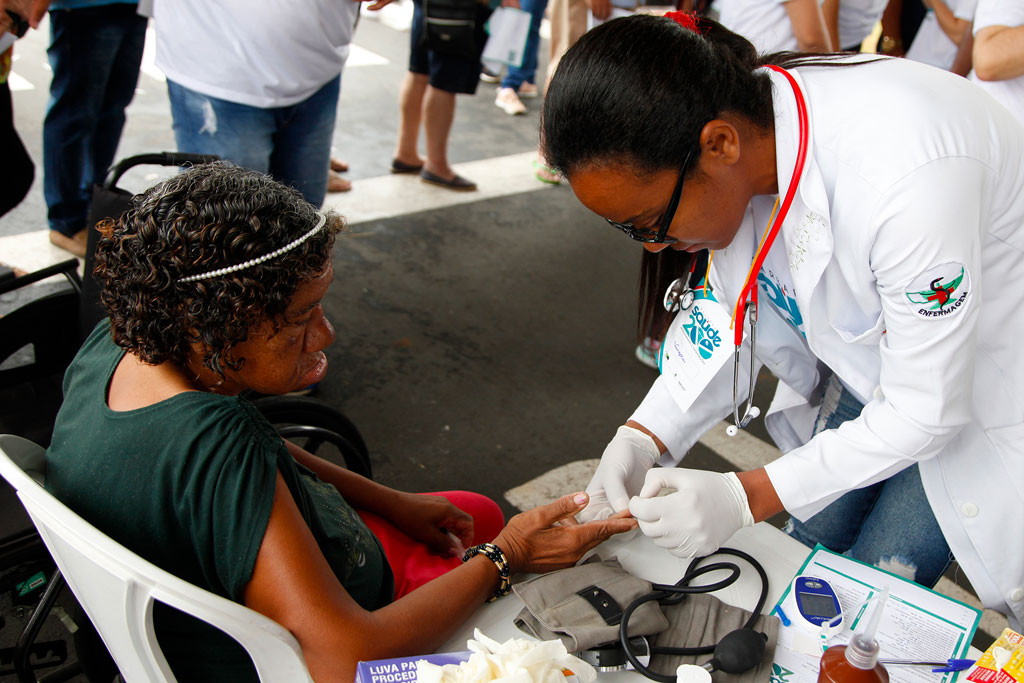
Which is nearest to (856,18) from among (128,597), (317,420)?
(317,420)

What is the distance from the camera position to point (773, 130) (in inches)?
48.3

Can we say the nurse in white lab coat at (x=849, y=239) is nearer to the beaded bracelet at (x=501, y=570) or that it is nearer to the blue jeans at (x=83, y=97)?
the beaded bracelet at (x=501, y=570)

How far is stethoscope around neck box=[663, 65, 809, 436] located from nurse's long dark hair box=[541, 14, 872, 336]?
0.25 feet

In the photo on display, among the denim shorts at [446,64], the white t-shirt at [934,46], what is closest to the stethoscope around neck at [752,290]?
the white t-shirt at [934,46]

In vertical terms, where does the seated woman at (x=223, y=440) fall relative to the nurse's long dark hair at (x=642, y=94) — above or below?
below

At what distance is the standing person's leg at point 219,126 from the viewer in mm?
2264

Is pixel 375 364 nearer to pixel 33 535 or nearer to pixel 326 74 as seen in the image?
pixel 326 74

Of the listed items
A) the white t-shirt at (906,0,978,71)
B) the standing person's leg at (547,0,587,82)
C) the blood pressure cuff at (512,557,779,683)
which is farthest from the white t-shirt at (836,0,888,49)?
the blood pressure cuff at (512,557,779,683)

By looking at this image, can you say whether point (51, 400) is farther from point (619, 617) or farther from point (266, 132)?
point (619, 617)

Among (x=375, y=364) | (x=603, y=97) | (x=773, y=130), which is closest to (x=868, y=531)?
(x=773, y=130)

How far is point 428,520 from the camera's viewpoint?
1475 millimetres

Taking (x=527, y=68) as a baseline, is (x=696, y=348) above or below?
above

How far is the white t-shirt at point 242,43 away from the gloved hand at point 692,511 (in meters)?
1.63

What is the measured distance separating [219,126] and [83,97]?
110cm
